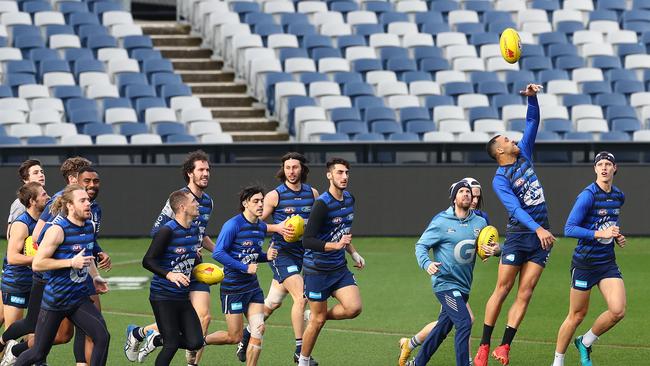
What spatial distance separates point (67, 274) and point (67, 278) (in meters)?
0.03

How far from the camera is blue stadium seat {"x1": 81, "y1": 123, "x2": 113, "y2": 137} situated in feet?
82.0

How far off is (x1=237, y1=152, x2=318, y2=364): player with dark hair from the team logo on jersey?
209 centimetres

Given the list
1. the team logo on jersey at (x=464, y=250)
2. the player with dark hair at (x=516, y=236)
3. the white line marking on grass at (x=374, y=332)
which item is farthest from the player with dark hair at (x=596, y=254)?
the white line marking on grass at (x=374, y=332)

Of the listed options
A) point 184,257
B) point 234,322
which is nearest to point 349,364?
point 234,322

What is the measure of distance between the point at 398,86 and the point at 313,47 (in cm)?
247

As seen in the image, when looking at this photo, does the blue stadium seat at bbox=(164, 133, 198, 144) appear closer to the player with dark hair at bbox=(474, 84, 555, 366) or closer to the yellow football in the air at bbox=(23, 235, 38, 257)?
the player with dark hair at bbox=(474, 84, 555, 366)

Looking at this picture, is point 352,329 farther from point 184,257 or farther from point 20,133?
point 20,133

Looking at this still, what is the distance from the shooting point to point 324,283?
1205cm

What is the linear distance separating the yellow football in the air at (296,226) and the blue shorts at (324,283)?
41 cm

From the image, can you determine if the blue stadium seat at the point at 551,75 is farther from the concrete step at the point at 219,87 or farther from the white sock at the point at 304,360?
the white sock at the point at 304,360

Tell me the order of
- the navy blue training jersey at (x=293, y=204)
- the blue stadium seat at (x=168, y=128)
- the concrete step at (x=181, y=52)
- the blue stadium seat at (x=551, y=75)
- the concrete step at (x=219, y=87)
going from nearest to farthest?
1. the navy blue training jersey at (x=293, y=204)
2. the blue stadium seat at (x=168, y=128)
3. the blue stadium seat at (x=551, y=75)
4. the concrete step at (x=219, y=87)
5. the concrete step at (x=181, y=52)

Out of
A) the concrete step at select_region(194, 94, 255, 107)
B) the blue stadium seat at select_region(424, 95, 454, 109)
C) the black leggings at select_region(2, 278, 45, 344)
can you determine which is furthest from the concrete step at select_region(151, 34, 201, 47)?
the black leggings at select_region(2, 278, 45, 344)

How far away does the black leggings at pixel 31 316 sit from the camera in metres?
11.0

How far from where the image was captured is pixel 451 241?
11.1 m
